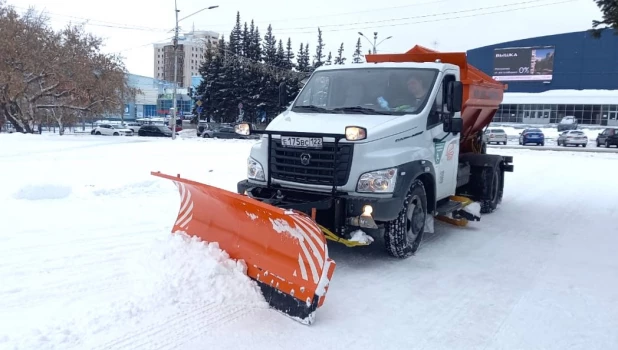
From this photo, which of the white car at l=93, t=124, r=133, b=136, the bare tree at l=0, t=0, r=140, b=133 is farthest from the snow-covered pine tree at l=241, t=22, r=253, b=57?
the bare tree at l=0, t=0, r=140, b=133

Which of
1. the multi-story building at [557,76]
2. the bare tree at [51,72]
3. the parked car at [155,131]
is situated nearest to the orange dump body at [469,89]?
the bare tree at [51,72]

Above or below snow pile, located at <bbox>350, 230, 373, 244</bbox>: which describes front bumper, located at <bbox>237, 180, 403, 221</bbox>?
above

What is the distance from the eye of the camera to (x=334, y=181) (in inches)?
225

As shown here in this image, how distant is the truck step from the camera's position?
23.6 feet

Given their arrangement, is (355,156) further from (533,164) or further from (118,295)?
(533,164)

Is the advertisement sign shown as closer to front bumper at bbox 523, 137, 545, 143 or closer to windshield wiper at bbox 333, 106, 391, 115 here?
front bumper at bbox 523, 137, 545, 143

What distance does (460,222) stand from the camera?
8.19 metres

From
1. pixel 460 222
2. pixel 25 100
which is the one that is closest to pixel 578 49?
pixel 25 100

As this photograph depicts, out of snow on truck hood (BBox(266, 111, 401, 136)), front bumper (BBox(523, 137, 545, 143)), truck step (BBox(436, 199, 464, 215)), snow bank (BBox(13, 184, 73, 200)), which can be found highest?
snow on truck hood (BBox(266, 111, 401, 136))

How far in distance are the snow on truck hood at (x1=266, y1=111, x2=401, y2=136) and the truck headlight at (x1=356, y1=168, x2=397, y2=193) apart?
0.55 metres

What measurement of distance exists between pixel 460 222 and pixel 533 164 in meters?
13.1

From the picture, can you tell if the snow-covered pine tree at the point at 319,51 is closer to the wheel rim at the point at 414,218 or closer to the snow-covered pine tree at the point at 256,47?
the snow-covered pine tree at the point at 256,47

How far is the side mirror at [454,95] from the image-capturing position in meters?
6.68

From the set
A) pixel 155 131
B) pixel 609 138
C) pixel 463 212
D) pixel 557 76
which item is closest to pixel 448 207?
pixel 463 212
